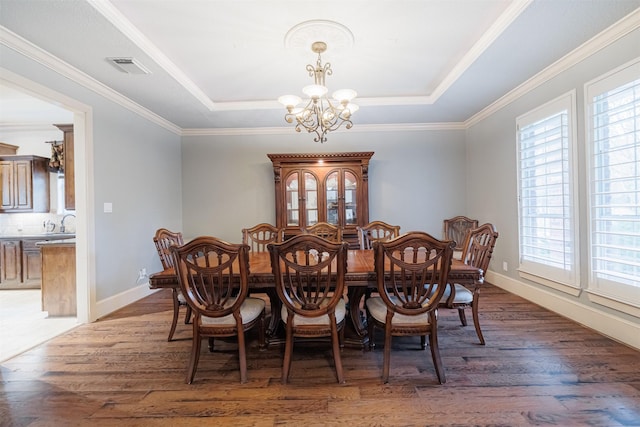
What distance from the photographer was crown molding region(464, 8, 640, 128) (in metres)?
2.11

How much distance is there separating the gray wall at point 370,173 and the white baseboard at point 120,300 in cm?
125

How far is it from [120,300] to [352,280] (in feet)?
9.61

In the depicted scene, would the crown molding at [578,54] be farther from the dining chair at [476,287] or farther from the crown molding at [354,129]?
the dining chair at [476,287]

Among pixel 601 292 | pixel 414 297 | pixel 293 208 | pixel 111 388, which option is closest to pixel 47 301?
pixel 111 388

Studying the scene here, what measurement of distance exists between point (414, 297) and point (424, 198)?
3.17 metres

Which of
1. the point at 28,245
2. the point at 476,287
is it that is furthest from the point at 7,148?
the point at 476,287

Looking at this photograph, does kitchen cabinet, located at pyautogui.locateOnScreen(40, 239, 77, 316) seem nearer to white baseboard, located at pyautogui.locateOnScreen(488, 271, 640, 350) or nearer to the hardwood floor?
the hardwood floor

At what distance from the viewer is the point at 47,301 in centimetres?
307

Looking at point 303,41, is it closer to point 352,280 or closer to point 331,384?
point 352,280

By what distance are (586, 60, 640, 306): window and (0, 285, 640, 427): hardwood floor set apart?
0.53 m

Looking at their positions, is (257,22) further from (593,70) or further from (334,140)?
(593,70)

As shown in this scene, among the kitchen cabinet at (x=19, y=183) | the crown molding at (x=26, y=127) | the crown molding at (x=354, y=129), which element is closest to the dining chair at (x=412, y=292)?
the crown molding at (x=354, y=129)

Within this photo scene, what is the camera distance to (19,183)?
14.5 ft

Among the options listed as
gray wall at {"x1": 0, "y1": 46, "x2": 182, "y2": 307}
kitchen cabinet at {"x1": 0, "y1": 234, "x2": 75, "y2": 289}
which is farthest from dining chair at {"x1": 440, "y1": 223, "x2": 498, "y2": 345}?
kitchen cabinet at {"x1": 0, "y1": 234, "x2": 75, "y2": 289}
